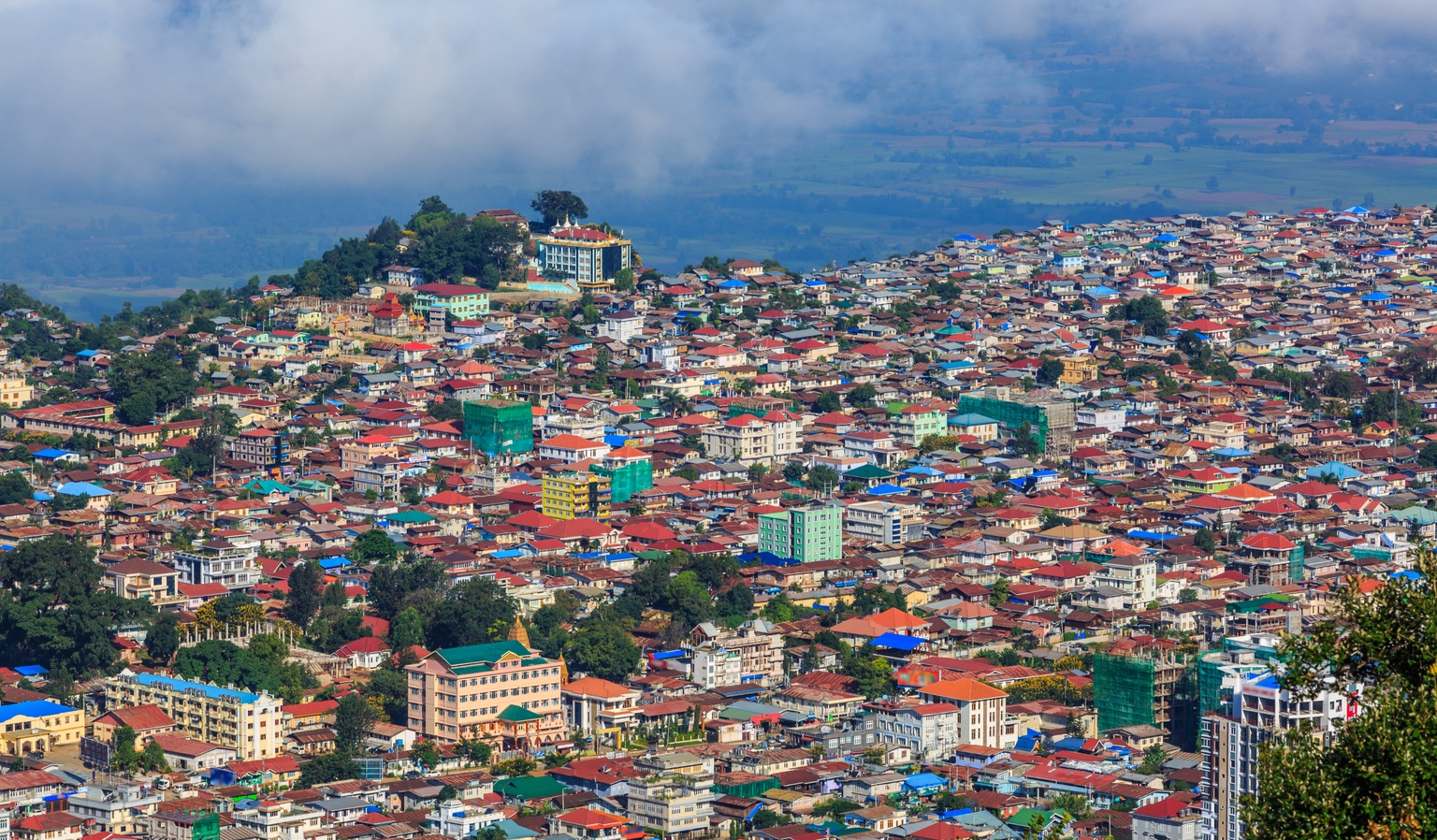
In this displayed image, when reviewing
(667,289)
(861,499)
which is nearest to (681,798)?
(861,499)

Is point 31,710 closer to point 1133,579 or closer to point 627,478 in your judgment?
point 627,478

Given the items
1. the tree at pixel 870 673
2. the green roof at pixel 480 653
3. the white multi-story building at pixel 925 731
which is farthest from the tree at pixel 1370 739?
the tree at pixel 870 673

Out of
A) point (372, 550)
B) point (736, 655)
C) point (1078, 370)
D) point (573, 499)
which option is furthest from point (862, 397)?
point (736, 655)

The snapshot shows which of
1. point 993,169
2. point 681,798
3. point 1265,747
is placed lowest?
point 681,798

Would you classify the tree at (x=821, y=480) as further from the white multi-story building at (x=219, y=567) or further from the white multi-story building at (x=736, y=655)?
the white multi-story building at (x=219, y=567)

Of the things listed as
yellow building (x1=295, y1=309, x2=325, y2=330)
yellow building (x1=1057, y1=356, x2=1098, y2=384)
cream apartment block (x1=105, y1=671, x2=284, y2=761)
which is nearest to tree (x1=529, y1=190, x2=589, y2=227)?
yellow building (x1=295, y1=309, x2=325, y2=330)

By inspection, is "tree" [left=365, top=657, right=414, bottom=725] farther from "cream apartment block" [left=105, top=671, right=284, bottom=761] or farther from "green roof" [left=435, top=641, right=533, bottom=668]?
"cream apartment block" [left=105, top=671, right=284, bottom=761]

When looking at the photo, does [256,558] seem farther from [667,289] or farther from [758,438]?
[667,289]
